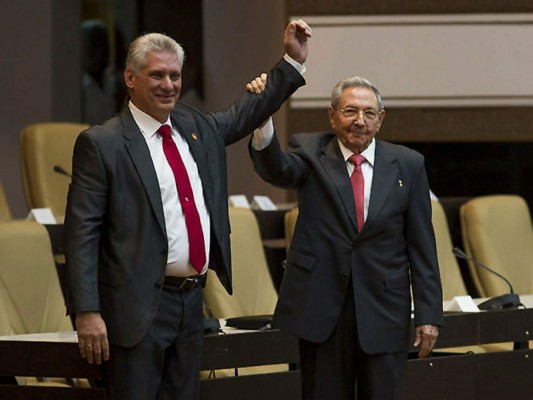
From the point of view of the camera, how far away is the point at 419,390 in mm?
4383

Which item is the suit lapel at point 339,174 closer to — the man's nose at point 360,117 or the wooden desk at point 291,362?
the man's nose at point 360,117


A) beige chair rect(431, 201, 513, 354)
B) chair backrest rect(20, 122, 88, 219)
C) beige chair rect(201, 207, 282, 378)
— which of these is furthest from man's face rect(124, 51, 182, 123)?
chair backrest rect(20, 122, 88, 219)

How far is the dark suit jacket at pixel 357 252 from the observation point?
3.58m

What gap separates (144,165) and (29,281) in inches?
55.3

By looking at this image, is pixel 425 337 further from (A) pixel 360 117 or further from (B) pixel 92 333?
(B) pixel 92 333

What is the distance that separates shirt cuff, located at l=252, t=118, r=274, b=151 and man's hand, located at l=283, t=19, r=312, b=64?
201 mm

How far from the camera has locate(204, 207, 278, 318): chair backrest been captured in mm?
5098

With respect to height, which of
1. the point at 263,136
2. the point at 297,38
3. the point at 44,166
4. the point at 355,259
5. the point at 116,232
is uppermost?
the point at 297,38

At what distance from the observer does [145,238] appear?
127 inches

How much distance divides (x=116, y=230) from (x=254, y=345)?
0.99m

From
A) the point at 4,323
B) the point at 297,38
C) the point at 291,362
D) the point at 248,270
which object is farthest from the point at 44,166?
the point at 297,38

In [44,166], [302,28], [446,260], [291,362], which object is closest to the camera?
[302,28]

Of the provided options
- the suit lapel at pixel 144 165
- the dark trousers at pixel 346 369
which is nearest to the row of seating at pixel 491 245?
the dark trousers at pixel 346 369

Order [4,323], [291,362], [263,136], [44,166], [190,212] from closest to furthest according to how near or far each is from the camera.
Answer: [190,212]
[263,136]
[291,362]
[4,323]
[44,166]
